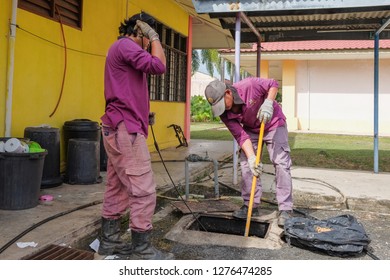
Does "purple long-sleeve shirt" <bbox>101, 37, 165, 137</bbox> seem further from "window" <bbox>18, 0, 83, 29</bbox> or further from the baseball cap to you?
"window" <bbox>18, 0, 83, 29</bbox>

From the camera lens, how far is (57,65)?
18.2 ft

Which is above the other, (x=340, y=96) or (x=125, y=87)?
(x=340, y=96)

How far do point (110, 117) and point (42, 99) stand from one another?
278cm

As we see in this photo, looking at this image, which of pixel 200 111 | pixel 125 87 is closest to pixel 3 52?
pixel 125 87

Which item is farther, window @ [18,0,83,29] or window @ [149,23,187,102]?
window @ [149,23,187,102]

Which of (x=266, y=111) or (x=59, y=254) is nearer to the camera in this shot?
(x=59, y=254)

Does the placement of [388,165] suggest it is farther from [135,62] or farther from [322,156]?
[135,62]

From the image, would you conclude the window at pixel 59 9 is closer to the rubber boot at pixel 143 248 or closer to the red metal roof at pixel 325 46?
the rubber boot at pixel 143 248

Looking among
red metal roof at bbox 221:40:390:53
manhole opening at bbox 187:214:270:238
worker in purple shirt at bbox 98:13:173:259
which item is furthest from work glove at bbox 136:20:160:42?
red metal roof at bbox 221:40:390:53

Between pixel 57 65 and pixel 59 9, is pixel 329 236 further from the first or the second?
pixel 59 9

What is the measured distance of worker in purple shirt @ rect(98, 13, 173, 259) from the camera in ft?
9.31

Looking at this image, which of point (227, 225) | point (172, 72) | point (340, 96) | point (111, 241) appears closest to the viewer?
point (111, 241)

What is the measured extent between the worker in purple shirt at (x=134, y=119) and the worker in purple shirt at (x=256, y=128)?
0.95 metres

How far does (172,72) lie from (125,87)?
749 centimetres
